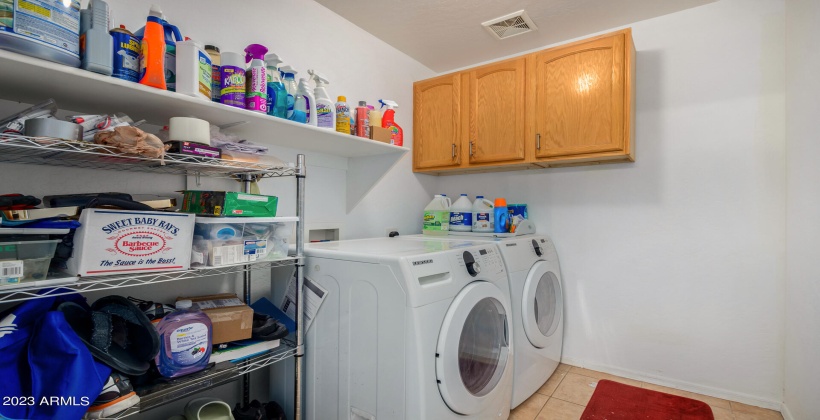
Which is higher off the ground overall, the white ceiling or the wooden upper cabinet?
the white ceiling

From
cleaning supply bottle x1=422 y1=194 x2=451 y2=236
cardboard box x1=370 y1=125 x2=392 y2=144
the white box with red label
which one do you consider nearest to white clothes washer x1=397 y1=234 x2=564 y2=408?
cleaning supply bottle x1=422 y1=194 x2=451 y2=236

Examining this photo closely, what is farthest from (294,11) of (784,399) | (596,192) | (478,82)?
(784,399)

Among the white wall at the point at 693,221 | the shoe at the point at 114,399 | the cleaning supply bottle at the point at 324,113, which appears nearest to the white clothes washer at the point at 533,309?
the white wall at the point at 693,221

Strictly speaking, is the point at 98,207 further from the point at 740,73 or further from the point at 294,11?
the point at 740,73

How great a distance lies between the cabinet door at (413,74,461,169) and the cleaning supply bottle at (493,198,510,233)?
1.48ft

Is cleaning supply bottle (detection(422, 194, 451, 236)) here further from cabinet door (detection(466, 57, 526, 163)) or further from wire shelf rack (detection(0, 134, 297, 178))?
wire shelf rack (detection(0, 134, 297, 178))

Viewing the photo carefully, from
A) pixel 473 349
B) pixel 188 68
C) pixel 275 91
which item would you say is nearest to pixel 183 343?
pixel 188 68

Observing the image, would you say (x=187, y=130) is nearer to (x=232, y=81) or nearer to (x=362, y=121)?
(x=232, y=81)

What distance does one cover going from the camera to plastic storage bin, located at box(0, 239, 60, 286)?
2.79 ft

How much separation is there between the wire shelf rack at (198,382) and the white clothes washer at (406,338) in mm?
205

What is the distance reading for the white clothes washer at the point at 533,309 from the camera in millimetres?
1950

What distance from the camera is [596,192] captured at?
2.57m

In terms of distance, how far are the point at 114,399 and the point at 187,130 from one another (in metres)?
0.80

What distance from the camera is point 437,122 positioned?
2834 millimetres
